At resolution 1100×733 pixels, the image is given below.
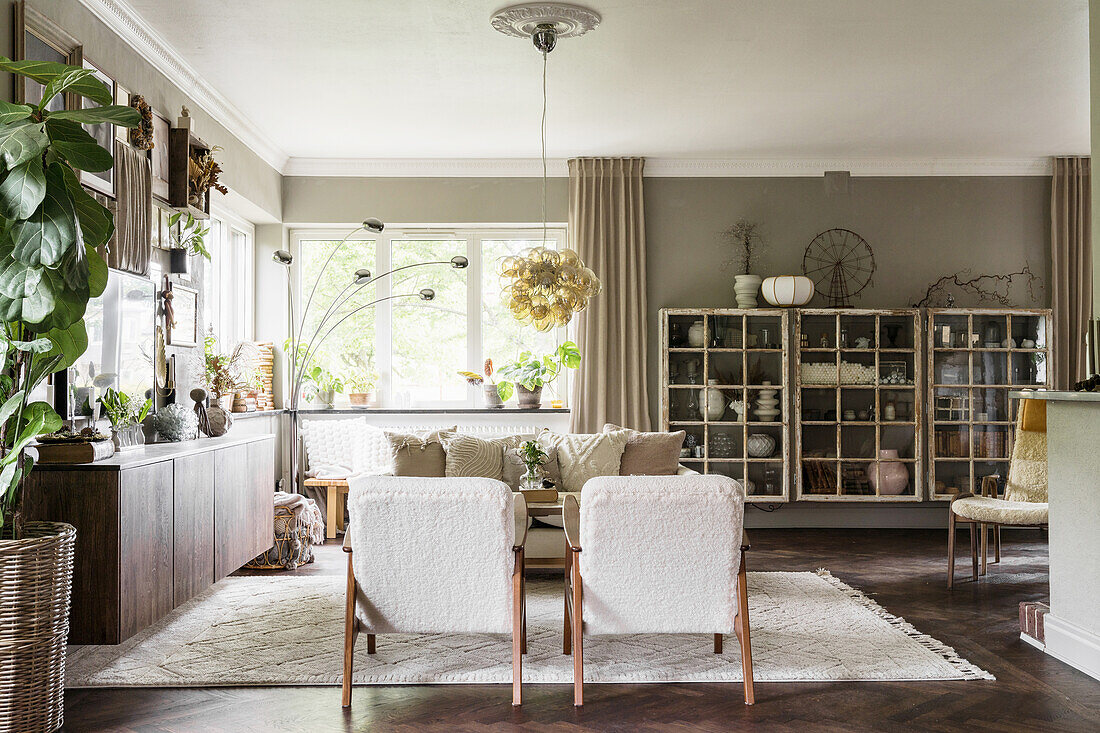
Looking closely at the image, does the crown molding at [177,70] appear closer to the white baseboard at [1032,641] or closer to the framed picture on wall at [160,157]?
the framed picture on wall at [160,157]

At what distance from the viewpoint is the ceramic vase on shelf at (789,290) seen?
6707 millimetres

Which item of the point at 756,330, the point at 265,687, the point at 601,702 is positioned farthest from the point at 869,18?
the point at 265,687

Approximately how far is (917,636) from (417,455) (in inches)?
117

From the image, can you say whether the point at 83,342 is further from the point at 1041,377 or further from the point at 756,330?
the point at 1041,377

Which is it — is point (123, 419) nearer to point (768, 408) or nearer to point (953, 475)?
point (768, 408)

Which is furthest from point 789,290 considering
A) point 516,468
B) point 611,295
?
point 516,468

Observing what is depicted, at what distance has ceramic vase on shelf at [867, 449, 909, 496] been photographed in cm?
667

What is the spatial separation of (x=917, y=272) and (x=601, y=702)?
5.28 m

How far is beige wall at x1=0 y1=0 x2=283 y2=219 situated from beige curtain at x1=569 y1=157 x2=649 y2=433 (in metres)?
2.41

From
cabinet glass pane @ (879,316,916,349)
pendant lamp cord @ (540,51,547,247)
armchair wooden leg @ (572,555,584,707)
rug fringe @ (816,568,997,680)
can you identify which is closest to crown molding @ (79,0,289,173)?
pendant lamp cord @ (540,51,547,247)

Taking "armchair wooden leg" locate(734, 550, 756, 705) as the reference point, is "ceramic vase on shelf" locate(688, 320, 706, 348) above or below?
above

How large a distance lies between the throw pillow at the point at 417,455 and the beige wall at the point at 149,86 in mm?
2153

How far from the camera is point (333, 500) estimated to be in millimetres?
6445

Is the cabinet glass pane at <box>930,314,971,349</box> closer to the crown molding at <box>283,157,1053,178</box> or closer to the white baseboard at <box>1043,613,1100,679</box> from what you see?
the crown molding at <box>283,157,1053,178</box>
